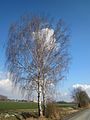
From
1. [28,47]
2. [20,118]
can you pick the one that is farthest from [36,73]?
[20,118]

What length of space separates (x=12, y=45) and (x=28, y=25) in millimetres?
3060

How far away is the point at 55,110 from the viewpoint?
33125mm

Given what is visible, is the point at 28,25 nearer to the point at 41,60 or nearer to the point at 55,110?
the point at 41,60

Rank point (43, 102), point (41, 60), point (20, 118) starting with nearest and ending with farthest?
point (20, 118), point (41, 60), point (43, 102)

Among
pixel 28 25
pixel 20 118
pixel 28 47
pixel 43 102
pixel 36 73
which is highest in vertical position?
pixel 28 25

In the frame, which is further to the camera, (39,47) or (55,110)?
(55,110)

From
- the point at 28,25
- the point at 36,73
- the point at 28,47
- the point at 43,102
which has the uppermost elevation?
the point at 28,25

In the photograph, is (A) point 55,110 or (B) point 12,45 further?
(A) point 55,110

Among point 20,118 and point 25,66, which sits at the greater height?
point 25,66

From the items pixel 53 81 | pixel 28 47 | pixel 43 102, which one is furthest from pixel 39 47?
pixel 43 102

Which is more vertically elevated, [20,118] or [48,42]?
[48,42]

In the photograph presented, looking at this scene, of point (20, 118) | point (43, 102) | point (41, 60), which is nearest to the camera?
point (20, 118)

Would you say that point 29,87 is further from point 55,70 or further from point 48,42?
point 48,42

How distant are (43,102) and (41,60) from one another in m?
5.16
